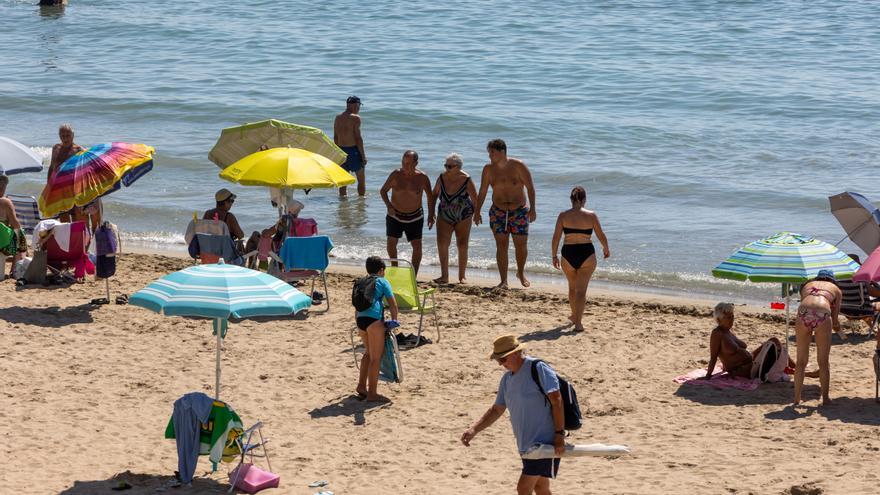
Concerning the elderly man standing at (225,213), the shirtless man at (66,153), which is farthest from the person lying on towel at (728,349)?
the shirtless man at (66,153)

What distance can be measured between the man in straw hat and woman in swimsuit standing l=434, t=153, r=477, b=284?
5842mm

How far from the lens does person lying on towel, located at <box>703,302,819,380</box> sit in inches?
370

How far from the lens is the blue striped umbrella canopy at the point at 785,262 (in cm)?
910

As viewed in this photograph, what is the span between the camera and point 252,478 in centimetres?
730

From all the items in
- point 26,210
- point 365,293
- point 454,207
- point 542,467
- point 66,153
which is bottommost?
point 542,467

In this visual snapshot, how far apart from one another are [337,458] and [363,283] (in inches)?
54.3

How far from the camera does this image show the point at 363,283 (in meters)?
8.71

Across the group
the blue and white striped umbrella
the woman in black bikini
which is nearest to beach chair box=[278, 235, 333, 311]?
the woman in black bikini

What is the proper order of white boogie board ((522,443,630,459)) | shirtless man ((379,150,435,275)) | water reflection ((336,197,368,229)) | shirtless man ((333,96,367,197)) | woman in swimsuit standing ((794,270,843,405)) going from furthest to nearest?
water reflection ((336,197,368,229)) < shirtless man ((333,96,367,197)) < shirtless man ((379,150,435,275)) < woman in swimsuit standing ((794,270,843,405)) < white boogie board ((522,443,630,459))

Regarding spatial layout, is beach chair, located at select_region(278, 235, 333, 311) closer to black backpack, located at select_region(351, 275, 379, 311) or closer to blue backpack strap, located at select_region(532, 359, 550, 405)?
black backpack, located at select_region(351, 275, 379, 311)

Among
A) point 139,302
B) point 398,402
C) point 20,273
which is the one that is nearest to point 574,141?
point 20,273

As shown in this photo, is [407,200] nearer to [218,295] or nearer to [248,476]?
[218,295]

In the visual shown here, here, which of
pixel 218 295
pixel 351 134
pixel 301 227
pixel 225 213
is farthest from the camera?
pixel 351 134

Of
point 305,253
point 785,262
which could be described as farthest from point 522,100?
point 785,262
